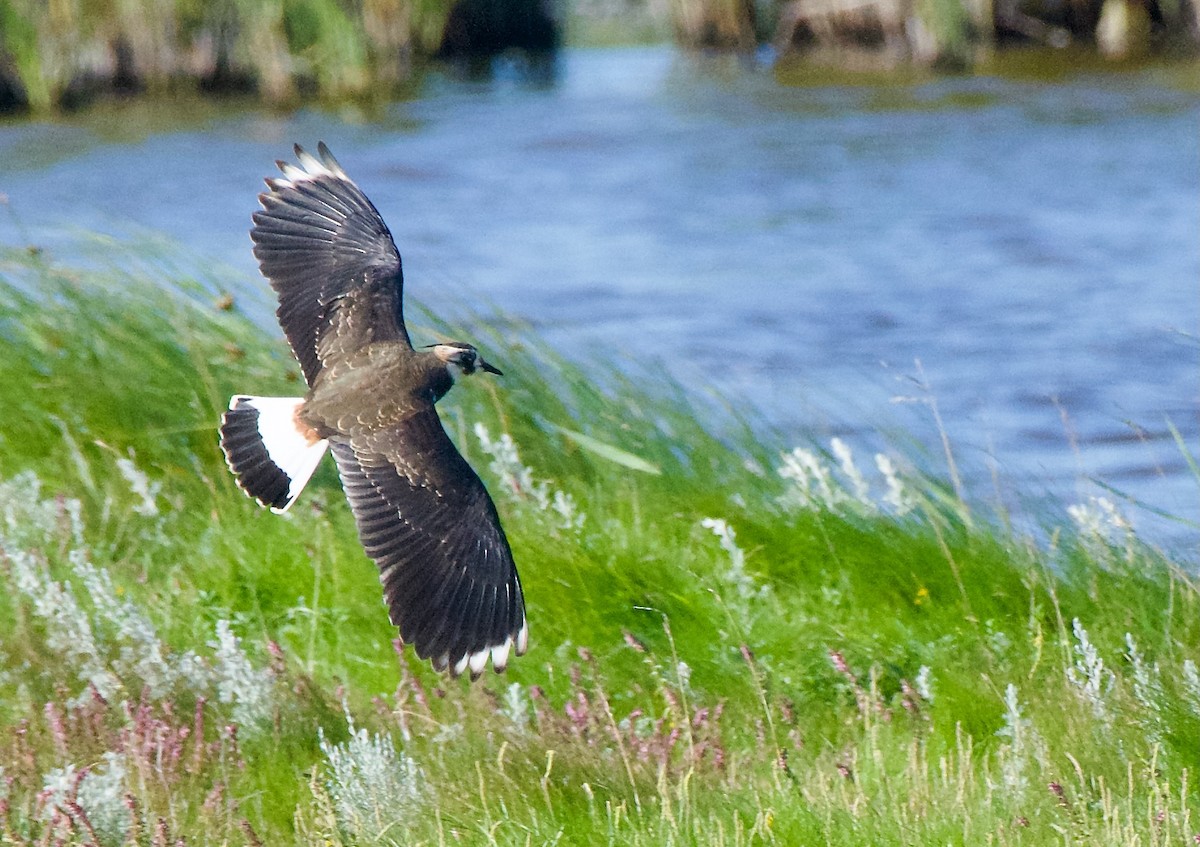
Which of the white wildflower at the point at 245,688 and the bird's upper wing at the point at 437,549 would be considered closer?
the bird's upper wing at the point at 437,549

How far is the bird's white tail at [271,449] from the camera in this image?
14.1 feet

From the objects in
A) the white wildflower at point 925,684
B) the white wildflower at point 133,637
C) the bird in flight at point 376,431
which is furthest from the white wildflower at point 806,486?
the white wildflower at point 133,637

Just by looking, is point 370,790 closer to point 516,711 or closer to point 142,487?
point 516,711

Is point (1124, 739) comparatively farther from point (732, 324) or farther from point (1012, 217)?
point (1012, 217)

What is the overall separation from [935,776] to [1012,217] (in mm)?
10474

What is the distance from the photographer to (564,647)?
15.2ft

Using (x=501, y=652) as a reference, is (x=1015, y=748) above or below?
below

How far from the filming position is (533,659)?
4.64 m

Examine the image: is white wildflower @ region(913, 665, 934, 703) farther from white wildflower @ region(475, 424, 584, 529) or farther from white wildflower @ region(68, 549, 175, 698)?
white wildflower @ region(68, 549, 175, 698)

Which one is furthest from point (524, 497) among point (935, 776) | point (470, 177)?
point (470, 177)

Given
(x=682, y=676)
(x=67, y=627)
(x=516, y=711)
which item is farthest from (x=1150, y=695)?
(x=67, y=627)

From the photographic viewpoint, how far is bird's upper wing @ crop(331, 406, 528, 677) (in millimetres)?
3838

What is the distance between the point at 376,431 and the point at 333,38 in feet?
46.0

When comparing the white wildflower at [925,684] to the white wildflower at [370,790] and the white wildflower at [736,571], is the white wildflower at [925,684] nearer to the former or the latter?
the white wildflower at [736,571]
